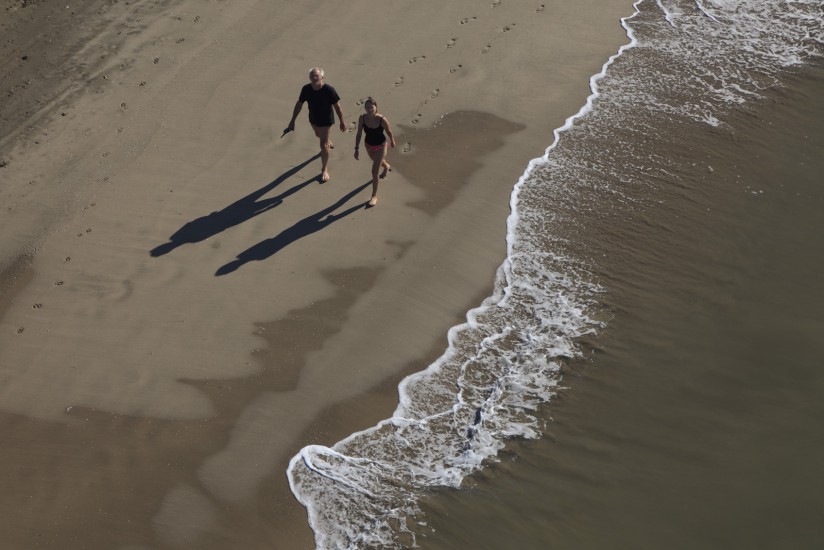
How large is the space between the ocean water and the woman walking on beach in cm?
174

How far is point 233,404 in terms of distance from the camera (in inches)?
319

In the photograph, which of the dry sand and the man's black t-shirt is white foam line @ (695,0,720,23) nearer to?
the dry sand

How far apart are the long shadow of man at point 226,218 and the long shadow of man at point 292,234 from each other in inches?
18.8

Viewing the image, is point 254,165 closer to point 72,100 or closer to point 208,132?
point 208,132

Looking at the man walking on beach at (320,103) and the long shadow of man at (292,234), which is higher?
the man walking on beach at (320,103)

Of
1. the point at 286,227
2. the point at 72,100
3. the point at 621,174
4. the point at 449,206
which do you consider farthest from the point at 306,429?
the point at 72,100

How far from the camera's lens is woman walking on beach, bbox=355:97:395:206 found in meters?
9.46

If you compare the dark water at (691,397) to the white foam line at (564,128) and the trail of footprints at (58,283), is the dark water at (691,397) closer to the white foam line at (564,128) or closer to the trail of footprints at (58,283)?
the white foam line at (564,128)

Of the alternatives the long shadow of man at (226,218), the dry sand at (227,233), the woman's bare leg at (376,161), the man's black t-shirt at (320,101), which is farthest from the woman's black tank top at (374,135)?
the long shadow of man at (226,218)

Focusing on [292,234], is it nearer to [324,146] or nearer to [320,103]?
[324,146]

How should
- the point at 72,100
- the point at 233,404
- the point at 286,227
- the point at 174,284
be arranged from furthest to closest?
the point at 72,100 < the point at 286,227 < the point at 174,284 < the point at 233,404

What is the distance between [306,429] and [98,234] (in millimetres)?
3808

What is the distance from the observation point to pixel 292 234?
9711 millimetres

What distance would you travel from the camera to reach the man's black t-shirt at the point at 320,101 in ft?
32.1
